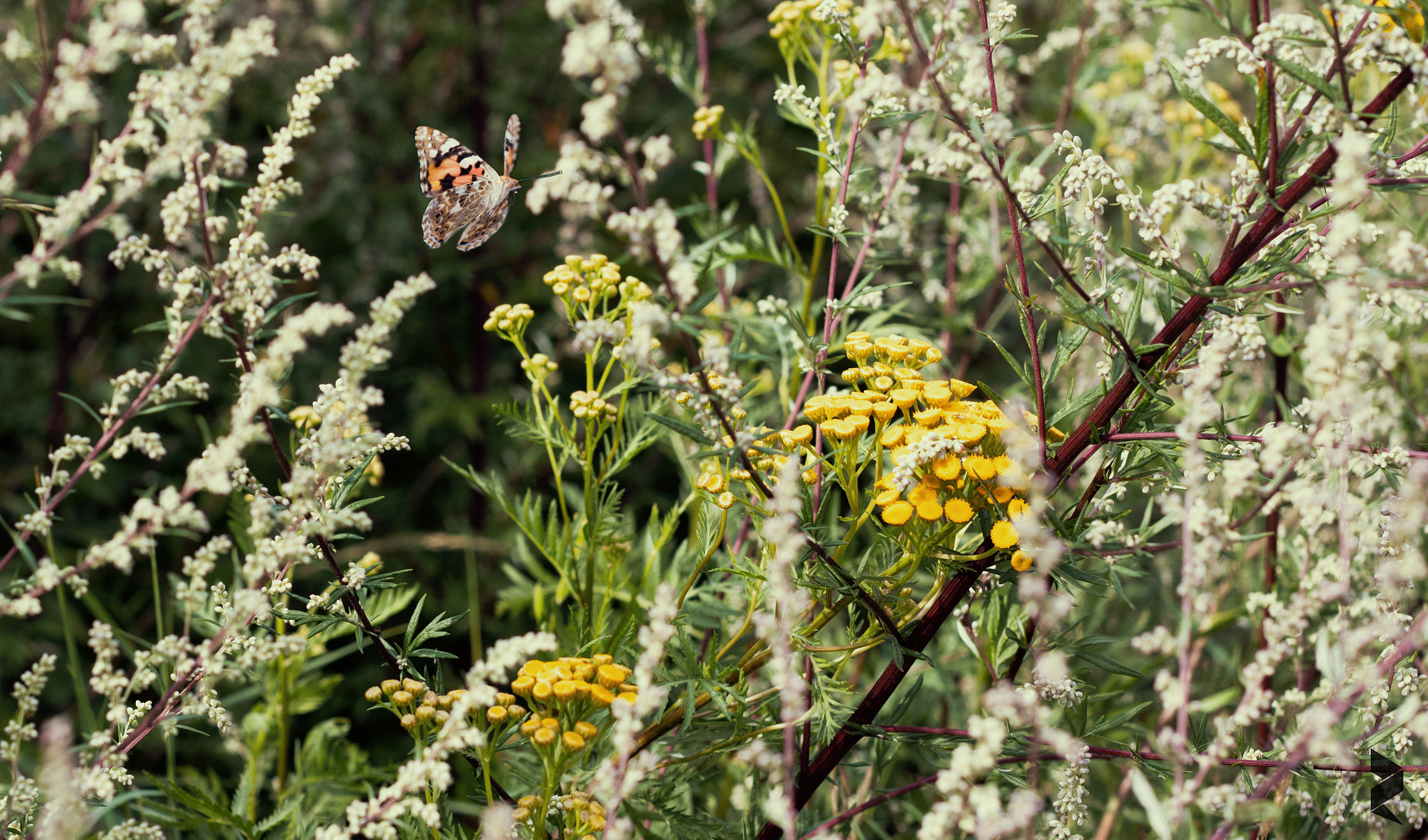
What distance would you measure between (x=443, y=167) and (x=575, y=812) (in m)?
1.22

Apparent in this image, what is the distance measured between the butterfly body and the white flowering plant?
0.76ft

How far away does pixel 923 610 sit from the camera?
152 centimetres

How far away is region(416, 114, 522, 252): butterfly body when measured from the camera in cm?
189

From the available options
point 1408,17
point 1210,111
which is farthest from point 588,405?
point 1408,17

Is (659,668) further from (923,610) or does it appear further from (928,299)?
(928,299)

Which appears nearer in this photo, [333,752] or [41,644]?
[333,752]

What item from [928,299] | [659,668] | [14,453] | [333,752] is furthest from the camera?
[14,453]

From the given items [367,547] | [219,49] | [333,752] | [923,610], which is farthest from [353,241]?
[923,610]

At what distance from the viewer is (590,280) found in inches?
64.7

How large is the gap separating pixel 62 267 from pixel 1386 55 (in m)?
1.51

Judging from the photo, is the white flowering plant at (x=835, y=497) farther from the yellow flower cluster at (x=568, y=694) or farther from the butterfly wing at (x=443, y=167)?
the butterfly wing at (x=443, y=167)

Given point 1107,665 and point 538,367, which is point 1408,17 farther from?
point 538,367

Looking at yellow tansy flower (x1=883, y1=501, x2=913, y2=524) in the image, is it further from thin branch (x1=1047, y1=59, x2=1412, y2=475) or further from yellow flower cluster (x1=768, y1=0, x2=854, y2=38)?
yellow flower cluster (x1=768, y1=0, x2=854, y2=38)

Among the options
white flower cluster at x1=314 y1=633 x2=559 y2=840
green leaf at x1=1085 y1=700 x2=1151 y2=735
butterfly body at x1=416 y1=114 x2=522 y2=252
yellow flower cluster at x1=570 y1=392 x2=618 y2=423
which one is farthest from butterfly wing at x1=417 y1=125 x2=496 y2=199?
green leaf at x1=1085 y1=700 x2=1151 y2=735
